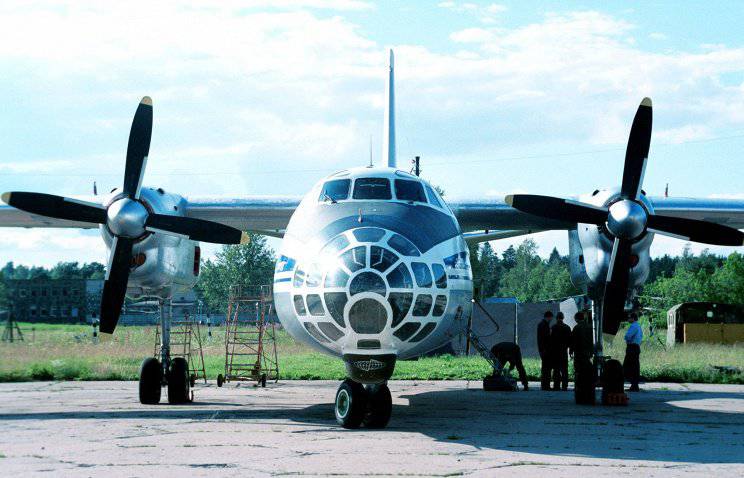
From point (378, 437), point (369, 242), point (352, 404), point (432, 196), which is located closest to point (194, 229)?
point (432, 196)

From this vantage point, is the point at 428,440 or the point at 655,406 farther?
the point at 655,406

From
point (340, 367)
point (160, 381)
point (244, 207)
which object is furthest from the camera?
point (340, 367)

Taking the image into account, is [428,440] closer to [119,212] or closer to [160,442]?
[160,442]

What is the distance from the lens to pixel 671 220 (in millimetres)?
12977

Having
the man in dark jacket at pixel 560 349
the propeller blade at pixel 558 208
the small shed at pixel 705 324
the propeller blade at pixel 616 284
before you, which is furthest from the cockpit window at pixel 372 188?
the small shed at pixel 705 324

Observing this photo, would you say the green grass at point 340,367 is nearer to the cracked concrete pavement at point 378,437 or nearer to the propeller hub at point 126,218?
the cracked concrete pavement at point 378,437

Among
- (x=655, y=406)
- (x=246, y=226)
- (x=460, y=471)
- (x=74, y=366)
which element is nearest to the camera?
(x=460, y=471)

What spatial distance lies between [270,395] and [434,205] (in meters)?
6.66

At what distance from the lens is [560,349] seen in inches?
687

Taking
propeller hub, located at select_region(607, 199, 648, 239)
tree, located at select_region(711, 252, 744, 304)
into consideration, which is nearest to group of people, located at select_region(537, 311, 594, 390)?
propeller hub, located at select_region(607, 199, 648, 239)

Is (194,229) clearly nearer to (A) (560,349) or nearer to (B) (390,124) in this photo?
(B) (390,124)

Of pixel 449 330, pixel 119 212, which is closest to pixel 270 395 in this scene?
pixel 119 212

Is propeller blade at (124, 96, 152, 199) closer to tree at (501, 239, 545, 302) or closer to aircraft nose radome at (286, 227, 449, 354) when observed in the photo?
aircraft nose radome at (286, 227, 449, 354)

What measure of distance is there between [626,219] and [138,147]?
7768 millimetres
